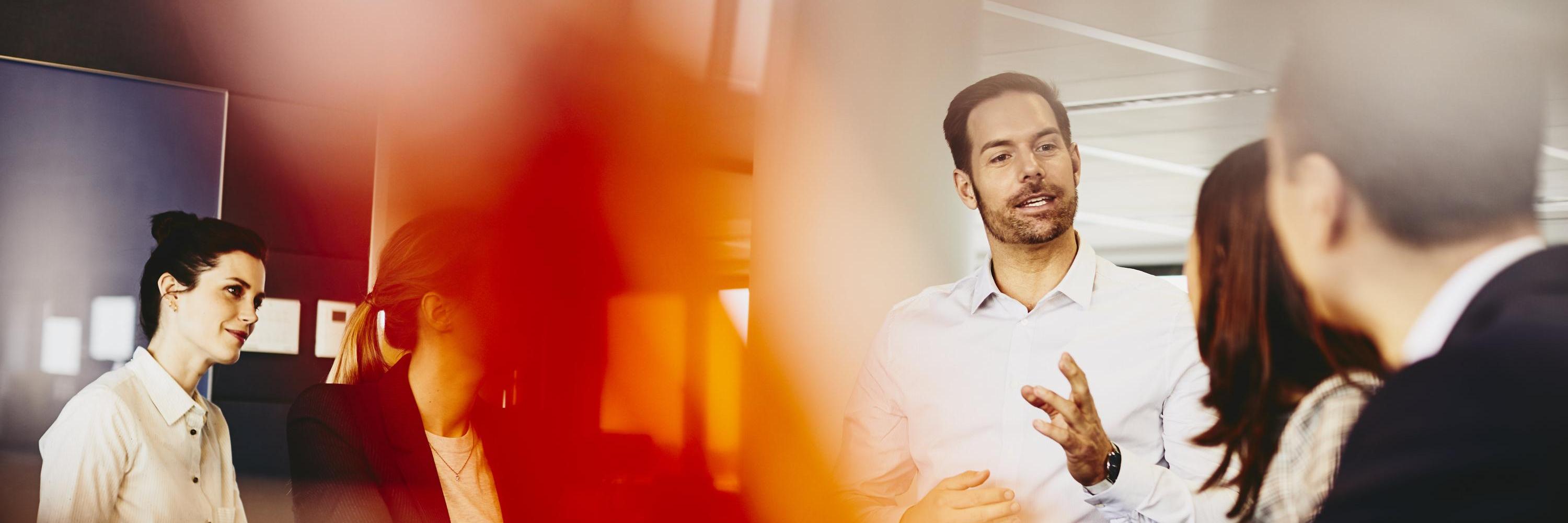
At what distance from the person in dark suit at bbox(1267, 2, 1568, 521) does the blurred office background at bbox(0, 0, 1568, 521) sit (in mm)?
203

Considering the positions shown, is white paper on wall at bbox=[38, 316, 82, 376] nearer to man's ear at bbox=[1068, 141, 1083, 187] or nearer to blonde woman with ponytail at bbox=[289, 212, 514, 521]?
blonde woman with ponytail at bbox=[289, 212, 514, 521]

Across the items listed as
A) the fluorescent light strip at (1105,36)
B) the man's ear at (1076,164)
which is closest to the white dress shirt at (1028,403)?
the man's ear at (1076,164)

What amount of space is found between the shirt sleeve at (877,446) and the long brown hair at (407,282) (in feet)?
3.19

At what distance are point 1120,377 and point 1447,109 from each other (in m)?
0.61

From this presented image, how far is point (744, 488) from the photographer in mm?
2244

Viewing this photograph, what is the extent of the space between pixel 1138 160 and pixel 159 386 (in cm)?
205

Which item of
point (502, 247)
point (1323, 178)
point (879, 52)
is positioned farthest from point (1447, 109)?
point (502, 247)

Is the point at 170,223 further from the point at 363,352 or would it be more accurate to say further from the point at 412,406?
the point at 412,406

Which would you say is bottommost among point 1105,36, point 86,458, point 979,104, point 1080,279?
point 86,458

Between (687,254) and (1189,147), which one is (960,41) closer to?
(1189,147)

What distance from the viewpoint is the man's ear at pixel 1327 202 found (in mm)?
1574

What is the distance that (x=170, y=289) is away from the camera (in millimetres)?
2348

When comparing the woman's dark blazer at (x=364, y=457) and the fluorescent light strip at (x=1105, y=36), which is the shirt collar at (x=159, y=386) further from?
the fluorescent light strip at (x=1105, y=36)

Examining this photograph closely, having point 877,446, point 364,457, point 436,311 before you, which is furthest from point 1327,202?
point 364,457
